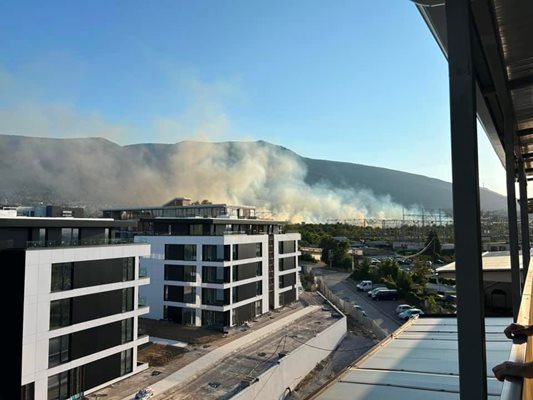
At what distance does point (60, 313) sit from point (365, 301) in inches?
634

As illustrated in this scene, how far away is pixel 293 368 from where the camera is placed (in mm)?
11695

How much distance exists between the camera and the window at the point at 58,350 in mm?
8719

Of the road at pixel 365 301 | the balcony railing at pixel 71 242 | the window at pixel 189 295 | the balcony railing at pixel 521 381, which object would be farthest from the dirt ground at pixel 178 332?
the balcony railing at pixel 521 381

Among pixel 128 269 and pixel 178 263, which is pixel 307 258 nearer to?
pixel 178 263

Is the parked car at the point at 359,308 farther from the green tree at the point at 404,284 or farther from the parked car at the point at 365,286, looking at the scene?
the parked car at the point at 365,286

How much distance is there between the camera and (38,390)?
8.36 meters

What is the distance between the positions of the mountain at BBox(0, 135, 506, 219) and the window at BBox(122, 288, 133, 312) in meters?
47.1

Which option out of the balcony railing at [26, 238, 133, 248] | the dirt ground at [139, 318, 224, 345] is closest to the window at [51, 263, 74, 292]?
the balcony railing at [26, 238, 133, 248]

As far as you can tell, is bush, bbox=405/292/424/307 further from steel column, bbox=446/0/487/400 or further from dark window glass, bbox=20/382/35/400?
steel column, bbox=446/0/487/400

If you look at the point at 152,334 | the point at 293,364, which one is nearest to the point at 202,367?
the point at 293,364

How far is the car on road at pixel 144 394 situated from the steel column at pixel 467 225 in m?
9.70

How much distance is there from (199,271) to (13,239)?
7.80m

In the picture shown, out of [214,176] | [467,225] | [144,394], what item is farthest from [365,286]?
[214,176]

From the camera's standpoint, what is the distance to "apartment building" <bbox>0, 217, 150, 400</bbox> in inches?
324
